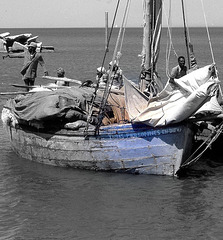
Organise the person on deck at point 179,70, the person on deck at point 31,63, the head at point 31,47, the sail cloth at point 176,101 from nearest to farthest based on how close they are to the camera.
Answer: the sail cloth at point 176,101 → the person on deck at point 179,70 → the head at point 31,47 → the person on deck at point 31,63

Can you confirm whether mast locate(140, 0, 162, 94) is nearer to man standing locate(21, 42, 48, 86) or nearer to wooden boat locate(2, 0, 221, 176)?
wooden boat locate(2, 0, 221, 176)

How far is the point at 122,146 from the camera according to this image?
12.8 m

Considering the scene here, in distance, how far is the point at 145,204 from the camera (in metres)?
11.7

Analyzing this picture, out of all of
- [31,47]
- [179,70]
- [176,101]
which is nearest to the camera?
[176,101]

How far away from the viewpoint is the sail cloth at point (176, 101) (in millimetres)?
11852

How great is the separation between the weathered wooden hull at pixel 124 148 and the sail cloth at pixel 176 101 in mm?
306

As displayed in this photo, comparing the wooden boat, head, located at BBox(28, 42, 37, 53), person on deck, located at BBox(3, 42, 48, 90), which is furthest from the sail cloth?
head, located at BBox(28, 42, 37, 53)

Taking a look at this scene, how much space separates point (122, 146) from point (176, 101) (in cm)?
171

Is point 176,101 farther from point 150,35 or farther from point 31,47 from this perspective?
→ point 31,47

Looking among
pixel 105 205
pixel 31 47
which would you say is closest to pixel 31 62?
pixel 31 47

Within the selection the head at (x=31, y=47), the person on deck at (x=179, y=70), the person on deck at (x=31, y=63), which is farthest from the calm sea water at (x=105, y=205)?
the head at (x=31, y=47)

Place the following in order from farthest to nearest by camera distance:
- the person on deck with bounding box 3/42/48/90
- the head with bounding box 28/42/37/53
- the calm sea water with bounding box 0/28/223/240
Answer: the person on deck with bounding box 3/42/48/90, the head with bounding box 28/42/37/53, the calm sea water with bounding box 0/28/223/240

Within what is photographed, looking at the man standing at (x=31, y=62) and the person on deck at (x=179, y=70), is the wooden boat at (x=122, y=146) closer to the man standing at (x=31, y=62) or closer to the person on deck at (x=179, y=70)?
the person on deck at (x=179, y=70)

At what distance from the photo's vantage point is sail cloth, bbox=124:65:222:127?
11.9 meters
